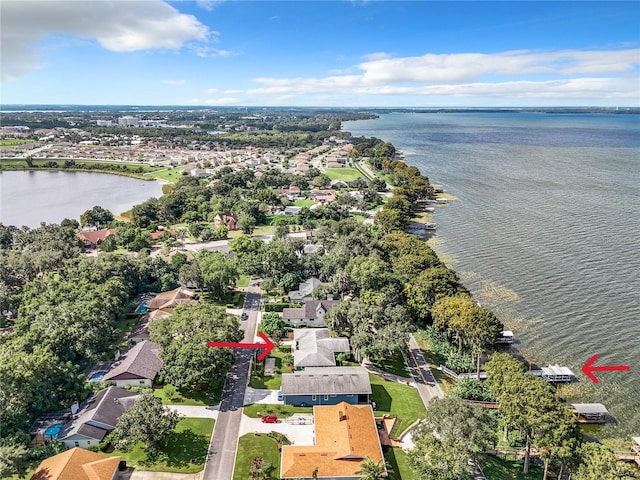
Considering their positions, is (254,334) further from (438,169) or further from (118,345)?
(438,169)

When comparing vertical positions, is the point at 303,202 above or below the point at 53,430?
above

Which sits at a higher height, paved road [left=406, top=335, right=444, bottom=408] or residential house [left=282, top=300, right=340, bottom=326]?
residential house [left=282, top=300, right=340, bottom=326]

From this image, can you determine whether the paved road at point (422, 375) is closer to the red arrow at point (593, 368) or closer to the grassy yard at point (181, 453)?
the red arrow at point (593, 368)

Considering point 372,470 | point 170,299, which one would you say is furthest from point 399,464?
point 170,299

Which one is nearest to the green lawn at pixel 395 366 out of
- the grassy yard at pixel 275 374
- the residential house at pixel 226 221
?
the grassy yard at pixel 275 374

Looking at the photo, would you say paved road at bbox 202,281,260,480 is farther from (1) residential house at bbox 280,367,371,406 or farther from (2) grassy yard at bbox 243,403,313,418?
(1) residential house at bbox 280,367,371,406

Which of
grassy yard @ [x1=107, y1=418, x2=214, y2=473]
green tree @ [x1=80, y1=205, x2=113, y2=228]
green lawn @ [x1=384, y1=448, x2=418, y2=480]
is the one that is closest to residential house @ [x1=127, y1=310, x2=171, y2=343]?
grassy yard @ [x1=107, y1=418, x2=214, y2=473]

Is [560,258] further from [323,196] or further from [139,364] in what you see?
[139,364]
